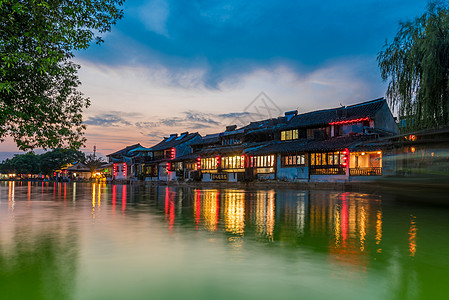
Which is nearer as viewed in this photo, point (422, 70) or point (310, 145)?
point (422, 70)

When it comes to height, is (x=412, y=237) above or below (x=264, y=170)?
below

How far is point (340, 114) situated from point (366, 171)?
7.90 m

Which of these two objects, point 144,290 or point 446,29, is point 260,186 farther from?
point 144,290

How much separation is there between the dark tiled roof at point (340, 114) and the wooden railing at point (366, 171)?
5.47 meters

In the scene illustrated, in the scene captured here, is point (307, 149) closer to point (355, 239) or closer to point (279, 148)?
point (279, 148)

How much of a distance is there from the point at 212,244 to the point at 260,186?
29294mm

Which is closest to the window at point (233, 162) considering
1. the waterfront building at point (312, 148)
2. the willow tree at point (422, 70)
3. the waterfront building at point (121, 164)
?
the waterfront building at point (312, 148)

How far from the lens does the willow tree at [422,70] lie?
43.8ft

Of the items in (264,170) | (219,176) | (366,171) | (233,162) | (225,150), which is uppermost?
(225,150)

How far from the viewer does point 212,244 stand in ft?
20.0

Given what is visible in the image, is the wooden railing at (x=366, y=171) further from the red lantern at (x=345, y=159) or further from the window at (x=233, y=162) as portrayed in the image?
the window at (x=233, y=162)

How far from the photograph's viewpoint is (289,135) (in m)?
37.9

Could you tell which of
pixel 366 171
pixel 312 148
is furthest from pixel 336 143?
pixel 366 171

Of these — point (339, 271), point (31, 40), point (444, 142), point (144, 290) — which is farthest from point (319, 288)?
point (444, 142)
